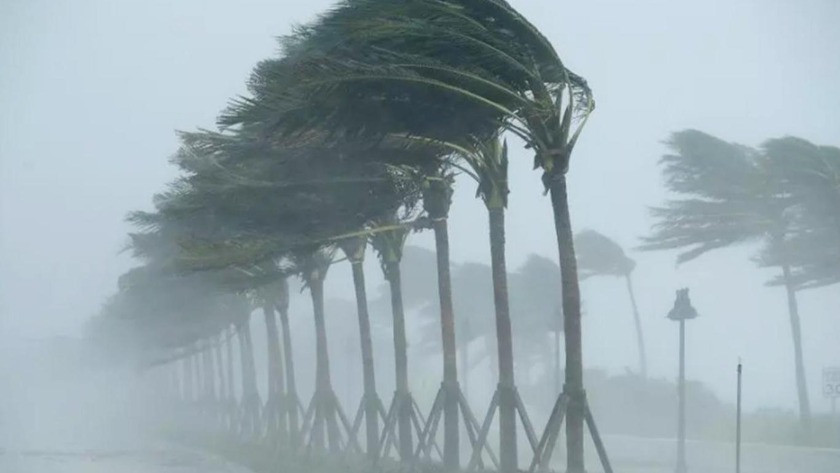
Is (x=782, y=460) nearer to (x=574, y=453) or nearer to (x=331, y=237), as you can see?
(x=331, y=237)

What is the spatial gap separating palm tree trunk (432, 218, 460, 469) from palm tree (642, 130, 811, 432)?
17.6 meters

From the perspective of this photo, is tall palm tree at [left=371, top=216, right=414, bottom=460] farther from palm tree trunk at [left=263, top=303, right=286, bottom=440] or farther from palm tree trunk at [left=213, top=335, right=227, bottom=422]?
palm tree trunk at [left=213, top=335, right=227, bottom=422]

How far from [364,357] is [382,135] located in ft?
41.0

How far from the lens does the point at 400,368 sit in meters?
30.3

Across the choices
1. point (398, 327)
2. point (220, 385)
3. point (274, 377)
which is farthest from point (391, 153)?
point (220, 385)

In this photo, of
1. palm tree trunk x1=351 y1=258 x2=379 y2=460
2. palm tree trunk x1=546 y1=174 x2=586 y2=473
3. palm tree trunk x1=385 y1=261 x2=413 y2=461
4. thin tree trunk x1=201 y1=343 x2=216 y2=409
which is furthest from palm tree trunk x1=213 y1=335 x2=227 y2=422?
palm tree trunk x1=546 y1=174 x2=586 y2=473

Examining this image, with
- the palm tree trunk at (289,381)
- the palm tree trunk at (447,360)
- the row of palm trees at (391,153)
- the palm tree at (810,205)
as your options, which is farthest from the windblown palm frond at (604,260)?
the palm tree trunk at (447,360)

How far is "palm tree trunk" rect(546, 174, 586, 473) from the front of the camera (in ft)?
66.4

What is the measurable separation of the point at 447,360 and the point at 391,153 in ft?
15.4

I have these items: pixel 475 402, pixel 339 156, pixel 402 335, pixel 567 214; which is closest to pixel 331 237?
pixel 339 156

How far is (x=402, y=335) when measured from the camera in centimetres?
3066

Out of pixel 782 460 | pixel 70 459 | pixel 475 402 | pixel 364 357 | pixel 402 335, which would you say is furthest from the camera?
pixel 475 402

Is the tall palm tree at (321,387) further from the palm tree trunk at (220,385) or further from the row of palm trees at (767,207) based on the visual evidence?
the palm tree trunk at (220,385)

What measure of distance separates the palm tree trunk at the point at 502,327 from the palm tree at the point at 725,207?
778 inches
